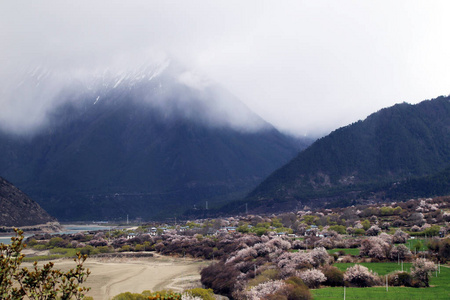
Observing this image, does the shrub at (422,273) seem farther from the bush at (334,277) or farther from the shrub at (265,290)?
the shrub at (265,290)

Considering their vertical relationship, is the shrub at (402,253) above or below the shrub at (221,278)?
above

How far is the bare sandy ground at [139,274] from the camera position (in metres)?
35.3

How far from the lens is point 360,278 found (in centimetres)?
2470

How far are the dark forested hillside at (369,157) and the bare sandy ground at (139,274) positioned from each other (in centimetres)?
6656

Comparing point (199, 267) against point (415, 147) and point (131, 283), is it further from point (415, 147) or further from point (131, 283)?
point (415, 147)

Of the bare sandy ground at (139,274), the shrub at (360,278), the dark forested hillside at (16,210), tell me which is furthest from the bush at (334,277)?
the dark forested hillside at (16,210)

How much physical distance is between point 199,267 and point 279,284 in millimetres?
23470

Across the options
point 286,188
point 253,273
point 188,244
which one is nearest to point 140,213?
point 286,188

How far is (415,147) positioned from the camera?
121000mm

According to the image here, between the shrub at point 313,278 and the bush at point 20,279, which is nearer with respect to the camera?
the bush at point 20,279

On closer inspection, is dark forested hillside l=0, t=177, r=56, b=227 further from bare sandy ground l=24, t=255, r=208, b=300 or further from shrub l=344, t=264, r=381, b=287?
shrub l=344, t=264, r=381, b=287

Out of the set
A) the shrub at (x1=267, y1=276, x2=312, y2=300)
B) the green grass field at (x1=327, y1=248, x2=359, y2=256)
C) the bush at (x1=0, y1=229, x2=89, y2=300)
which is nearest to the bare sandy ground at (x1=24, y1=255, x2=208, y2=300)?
the green grass field at (x1=327, y1=248, x2=359, y2=256)

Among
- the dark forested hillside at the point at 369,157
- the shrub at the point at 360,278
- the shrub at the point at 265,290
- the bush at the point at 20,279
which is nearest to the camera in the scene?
the bush at the point at 20,279

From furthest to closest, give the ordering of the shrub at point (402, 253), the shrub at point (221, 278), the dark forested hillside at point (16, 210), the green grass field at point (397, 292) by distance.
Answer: the dark forested hillside at point (16, 210) → the shrub at point (221, 278) → the shrub at point (402, 253) → the green grass field at point (397, 292)
